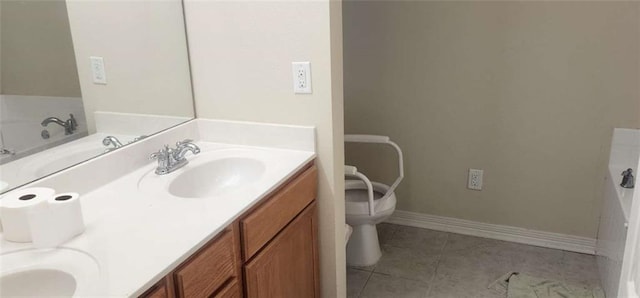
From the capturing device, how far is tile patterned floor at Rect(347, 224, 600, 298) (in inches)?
92.3

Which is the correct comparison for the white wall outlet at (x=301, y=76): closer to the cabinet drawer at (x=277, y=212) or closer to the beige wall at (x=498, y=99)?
the cabinet drawer at (x=277, y=212)

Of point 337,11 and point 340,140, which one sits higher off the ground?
point 337,11

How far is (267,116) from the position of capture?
1828 millimetres

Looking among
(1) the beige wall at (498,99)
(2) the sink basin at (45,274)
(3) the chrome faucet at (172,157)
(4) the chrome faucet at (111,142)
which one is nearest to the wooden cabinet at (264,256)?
(2) the sink basin at (45,274)

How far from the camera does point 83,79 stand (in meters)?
1.53

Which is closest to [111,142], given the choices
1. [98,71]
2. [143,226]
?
[98,71]

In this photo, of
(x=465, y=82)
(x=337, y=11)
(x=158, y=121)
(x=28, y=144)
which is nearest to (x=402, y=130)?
(x=465, y=82)

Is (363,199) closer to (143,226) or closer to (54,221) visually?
(143,226)

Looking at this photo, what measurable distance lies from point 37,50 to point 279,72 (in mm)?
768

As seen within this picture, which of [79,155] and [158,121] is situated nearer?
[79,155]

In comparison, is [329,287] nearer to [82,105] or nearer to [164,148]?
[164,148]

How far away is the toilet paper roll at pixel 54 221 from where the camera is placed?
3.53 ft

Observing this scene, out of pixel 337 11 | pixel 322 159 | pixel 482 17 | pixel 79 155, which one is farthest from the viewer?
pixel 482 17

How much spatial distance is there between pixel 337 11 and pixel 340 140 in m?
0.48
